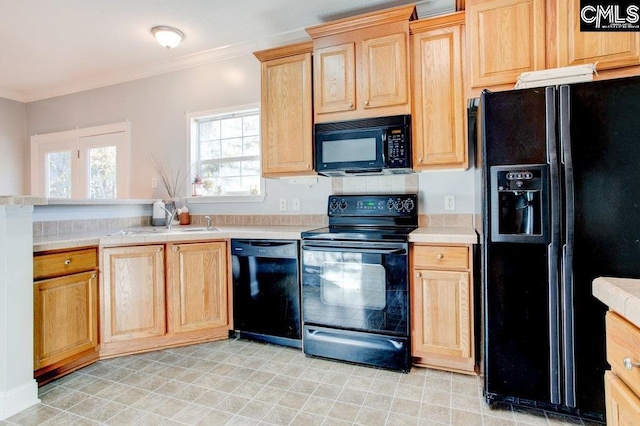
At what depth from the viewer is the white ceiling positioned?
8.66 ft

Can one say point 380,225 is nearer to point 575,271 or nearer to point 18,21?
point 575,271

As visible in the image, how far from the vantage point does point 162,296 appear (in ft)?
8.21

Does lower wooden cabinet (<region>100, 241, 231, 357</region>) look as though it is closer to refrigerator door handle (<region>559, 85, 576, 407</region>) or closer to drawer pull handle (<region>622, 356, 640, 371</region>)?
refrigerator door handle (<region>559, 85, 576, 407</region>)

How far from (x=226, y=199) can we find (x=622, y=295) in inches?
121

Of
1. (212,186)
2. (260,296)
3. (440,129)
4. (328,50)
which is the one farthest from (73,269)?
(440,129)

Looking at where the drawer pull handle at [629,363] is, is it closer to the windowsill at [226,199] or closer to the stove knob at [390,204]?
the stove knob at [390,204]

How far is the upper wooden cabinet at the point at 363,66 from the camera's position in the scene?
93.6 inches

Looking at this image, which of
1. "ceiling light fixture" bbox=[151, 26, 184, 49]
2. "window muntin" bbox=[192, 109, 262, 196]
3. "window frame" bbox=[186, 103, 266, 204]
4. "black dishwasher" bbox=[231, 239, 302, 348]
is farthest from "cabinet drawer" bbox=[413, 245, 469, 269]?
"ceiling light fixture" bbox=[151, 26, 184, 49]

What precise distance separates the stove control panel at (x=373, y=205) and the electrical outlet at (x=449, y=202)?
242 mm

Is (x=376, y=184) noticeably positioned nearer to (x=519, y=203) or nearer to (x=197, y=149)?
(x=519, y=203)

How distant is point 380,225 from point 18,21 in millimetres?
3421

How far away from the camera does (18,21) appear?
9.44 feet

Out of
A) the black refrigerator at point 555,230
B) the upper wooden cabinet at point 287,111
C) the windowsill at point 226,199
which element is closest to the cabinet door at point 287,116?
the upper wooden cabinet at point 287,111

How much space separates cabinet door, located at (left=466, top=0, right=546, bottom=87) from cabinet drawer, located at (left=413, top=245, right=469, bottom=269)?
103 cm
